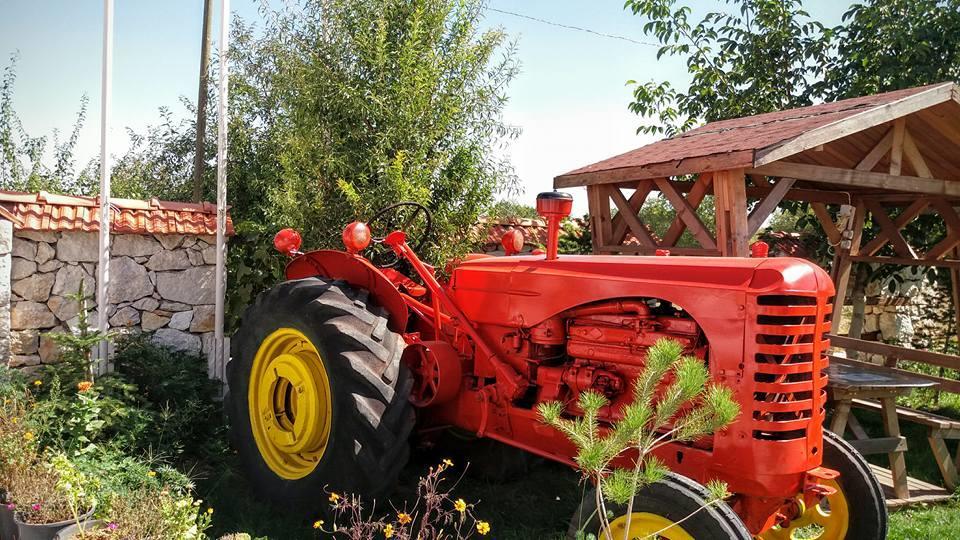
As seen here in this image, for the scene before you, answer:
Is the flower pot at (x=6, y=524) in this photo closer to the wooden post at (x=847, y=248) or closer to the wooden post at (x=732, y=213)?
the wooden post at (x=732, y=213)

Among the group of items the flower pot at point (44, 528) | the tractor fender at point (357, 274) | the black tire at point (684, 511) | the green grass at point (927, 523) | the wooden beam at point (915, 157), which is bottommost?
the green grass at point (927, 523)

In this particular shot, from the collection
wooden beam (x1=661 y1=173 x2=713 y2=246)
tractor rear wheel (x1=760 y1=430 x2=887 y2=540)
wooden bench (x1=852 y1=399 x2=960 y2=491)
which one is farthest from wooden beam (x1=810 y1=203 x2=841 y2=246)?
tractor rear wheel (x1=760 y1=430 x2=887 y2=540)

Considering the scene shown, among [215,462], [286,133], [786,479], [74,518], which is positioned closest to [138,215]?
[286,133]

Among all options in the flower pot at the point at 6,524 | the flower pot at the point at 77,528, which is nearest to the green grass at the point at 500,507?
the flower pot at the point at 77,528

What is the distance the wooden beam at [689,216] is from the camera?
492cm

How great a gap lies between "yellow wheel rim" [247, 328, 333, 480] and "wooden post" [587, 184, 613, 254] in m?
3.06

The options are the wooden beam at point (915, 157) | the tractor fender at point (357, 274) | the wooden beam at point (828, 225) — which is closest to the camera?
the tractor fender at point (357, 274)

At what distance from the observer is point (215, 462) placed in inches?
174

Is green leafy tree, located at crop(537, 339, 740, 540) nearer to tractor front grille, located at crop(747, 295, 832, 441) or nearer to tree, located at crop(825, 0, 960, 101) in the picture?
tractor front grille, located at crop(747, 295, 832, 441)

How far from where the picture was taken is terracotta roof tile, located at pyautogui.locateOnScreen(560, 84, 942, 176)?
454 cm

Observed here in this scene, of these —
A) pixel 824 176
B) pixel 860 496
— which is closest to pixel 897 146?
pixel 824 176

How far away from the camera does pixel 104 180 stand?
174 inches

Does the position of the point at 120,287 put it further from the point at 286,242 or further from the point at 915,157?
the point at 915,157

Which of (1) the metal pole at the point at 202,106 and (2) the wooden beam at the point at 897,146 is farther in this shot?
(1) the metal pole at the point at 202,106
